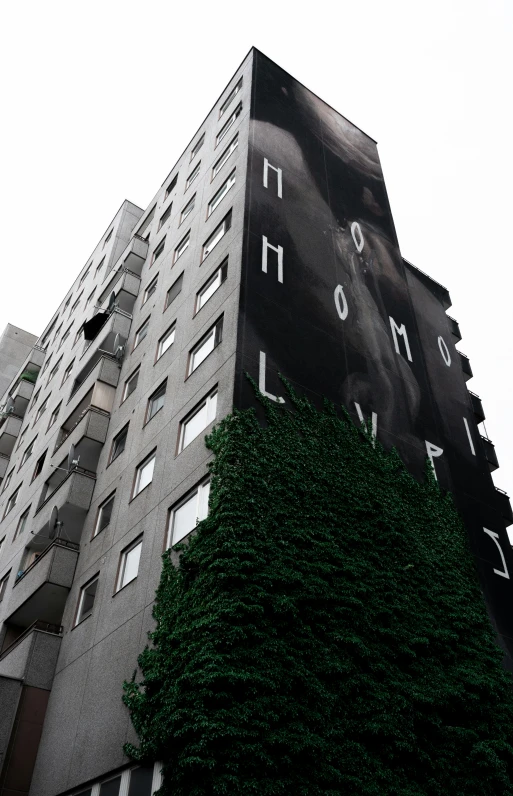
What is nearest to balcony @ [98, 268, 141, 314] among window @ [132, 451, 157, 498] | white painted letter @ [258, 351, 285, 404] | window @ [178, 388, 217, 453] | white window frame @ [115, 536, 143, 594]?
window @ [132, 451, 157, 498]

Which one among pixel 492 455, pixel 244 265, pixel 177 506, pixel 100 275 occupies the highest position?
pixel 100 275

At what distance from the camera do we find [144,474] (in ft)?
76.9

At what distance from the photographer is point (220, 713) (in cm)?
1377

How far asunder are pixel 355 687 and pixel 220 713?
3727 millimetres

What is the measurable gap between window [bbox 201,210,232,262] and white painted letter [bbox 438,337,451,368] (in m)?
12.8

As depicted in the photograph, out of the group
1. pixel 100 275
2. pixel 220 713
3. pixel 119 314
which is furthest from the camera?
pixel 100 275

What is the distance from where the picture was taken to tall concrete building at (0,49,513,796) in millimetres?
20094

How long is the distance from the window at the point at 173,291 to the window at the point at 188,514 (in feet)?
37.1

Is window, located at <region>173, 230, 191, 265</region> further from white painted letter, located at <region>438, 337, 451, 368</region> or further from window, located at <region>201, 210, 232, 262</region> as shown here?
white painted letter, located at <region>438, 337, 451, 368</region>

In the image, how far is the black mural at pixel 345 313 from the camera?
22812 mm

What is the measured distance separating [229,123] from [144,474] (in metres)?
18.3

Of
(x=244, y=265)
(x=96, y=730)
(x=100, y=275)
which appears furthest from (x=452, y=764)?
(x=100, y=275)

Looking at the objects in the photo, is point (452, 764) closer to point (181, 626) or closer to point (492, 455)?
point (181, 626)

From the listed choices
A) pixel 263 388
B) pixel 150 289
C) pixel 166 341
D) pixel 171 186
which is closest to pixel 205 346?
pixel 263 388
